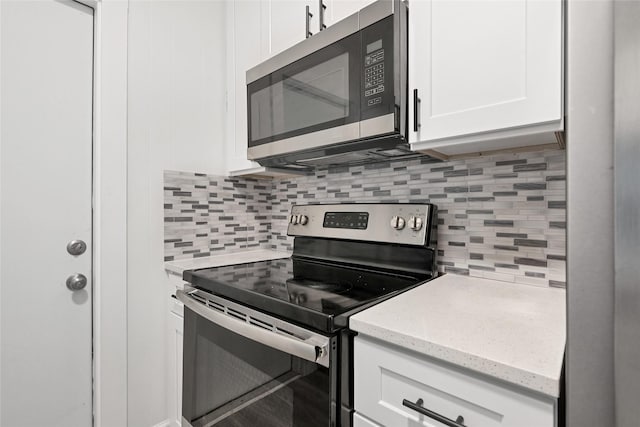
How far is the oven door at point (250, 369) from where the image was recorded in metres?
0.74

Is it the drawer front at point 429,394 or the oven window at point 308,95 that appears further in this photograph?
the oven window at point 308,95

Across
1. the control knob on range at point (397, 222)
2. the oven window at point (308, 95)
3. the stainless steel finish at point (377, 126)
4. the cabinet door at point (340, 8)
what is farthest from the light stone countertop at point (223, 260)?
the cabinet door at point (340, 8)

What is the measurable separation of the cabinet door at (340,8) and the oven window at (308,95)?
0.42ft

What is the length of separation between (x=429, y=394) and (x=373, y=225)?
2.41ft

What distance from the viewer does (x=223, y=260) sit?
158 cm

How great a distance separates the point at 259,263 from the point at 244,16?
1227 mm

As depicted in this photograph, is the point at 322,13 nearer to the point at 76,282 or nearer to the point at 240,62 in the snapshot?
the point at 240,62

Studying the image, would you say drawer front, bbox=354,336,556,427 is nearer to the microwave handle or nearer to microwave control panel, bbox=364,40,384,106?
microwave control panel, bbox=364,40,384,106

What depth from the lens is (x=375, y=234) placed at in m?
1.27
